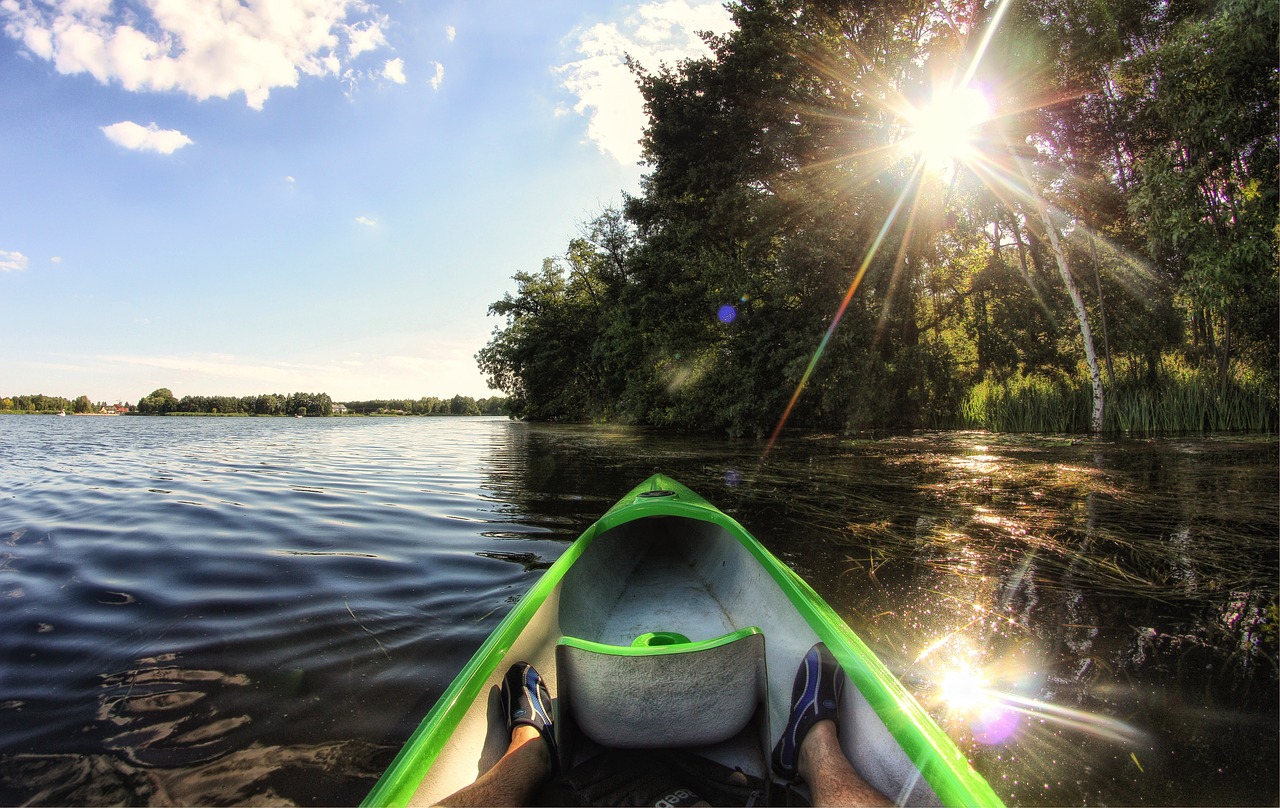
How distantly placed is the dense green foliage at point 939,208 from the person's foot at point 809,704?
11489 mm

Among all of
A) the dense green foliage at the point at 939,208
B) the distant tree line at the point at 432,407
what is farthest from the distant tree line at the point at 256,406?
the dense green foliage at the point at 939,208

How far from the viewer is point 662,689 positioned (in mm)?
1657

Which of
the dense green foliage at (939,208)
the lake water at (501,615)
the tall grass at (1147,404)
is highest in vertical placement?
the dense green foliage at (939,208)

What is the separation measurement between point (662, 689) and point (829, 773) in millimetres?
524

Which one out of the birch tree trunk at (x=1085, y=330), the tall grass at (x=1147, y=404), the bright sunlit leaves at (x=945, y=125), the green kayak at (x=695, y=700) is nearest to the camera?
the green kayak at (x=695, y=700)

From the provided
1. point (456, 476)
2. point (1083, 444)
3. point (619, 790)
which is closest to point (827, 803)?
point (619, 790)

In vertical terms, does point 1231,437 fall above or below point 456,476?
above

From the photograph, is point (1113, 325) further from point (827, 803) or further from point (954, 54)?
point (827, 803)

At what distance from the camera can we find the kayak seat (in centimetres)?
164

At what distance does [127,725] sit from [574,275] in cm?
3181

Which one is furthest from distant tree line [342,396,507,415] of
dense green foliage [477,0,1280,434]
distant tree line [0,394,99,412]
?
dense green foliage [477,0,1280,434]

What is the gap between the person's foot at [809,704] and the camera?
167cm

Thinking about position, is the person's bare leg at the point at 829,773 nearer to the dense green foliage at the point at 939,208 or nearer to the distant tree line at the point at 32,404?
the dense green foliage at the point at 939,208

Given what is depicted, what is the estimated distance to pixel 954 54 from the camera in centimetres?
1366
